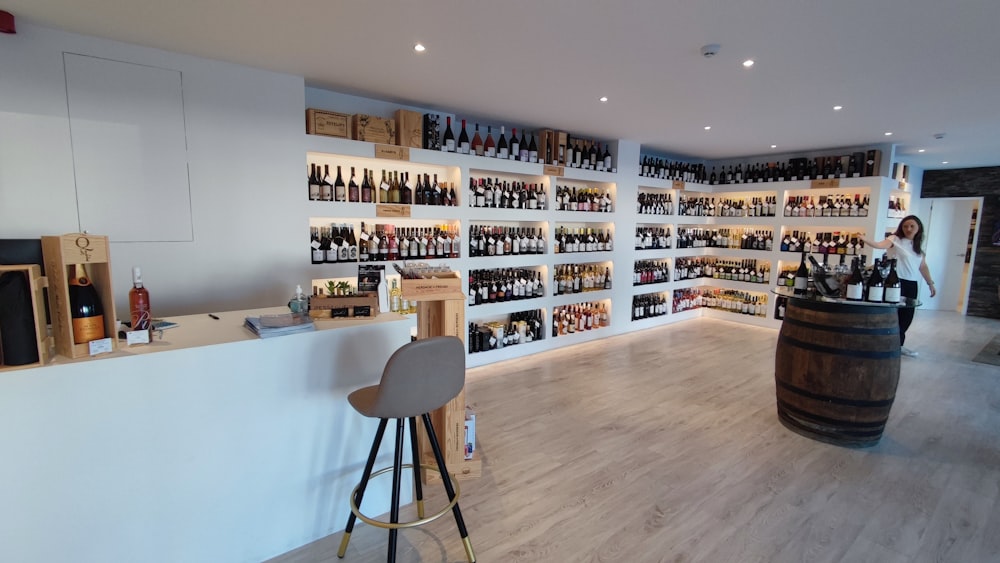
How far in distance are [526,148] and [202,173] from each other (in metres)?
3.05

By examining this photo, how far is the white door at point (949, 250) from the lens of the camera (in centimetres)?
759

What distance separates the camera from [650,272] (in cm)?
619

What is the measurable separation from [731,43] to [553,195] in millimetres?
2527

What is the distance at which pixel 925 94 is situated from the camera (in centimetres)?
330

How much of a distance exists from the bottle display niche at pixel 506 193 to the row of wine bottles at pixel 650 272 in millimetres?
1908

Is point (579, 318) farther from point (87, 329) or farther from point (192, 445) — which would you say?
point (87, 329)

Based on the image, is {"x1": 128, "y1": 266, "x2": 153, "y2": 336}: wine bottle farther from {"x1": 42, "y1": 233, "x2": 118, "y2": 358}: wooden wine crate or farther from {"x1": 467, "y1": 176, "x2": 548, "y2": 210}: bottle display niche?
{"x1": 467, "y1": 176, "x2": 548, "y2": 210}: bottle display niche

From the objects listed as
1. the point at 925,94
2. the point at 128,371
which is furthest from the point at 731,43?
the point at 128,371

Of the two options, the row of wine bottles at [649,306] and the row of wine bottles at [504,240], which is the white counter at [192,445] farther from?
the row of wine bottles at [649,306]

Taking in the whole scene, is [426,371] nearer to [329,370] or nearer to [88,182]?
[329,370]

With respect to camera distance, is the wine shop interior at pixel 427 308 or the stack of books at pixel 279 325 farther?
the stack of books at pixel 279 325

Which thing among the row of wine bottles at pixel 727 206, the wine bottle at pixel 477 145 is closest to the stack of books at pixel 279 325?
the wine bottle at pixel 477 145

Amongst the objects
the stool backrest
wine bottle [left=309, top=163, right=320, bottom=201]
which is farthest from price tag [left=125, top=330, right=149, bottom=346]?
wine bottle [left=309, top=163, right=320, bottom=201]

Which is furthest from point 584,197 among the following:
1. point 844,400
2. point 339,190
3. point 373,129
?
point 844,400
